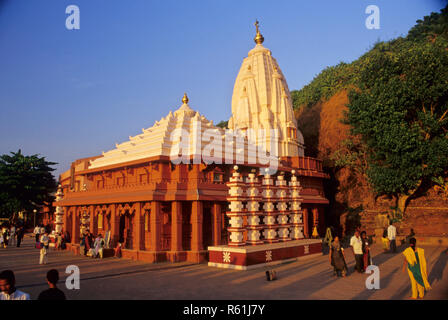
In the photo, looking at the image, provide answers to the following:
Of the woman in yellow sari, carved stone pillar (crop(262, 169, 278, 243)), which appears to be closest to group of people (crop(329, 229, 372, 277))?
the woman in yellow sari

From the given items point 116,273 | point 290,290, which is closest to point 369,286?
point 290,290

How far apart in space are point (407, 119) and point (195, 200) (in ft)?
69.4

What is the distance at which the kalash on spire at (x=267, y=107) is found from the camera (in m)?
35.2

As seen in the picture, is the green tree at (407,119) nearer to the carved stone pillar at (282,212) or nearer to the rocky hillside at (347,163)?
the rocky hillside at (347,163)

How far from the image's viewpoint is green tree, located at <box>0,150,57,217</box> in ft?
145

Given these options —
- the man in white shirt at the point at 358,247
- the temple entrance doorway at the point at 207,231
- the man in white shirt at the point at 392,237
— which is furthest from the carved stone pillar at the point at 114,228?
the man in white shirt at the point at 392,237

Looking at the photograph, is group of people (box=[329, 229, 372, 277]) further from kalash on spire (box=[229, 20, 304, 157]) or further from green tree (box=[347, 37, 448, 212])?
kalash on spire (box=[229, 20, 304, 157])

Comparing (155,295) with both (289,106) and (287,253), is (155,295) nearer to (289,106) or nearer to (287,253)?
(287,253)

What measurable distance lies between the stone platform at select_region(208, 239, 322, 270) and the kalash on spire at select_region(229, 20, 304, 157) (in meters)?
17.9

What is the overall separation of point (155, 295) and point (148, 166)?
41.7 feet

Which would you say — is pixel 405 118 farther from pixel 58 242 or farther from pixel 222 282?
pixel 58 242

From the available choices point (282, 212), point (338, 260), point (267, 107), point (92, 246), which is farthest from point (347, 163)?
point (92, 246)

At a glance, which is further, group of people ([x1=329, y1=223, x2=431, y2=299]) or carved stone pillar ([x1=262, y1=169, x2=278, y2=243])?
carved stone pillar ([x1=262, y1=169, x2=278, y2=243])

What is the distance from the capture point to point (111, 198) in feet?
66.9
